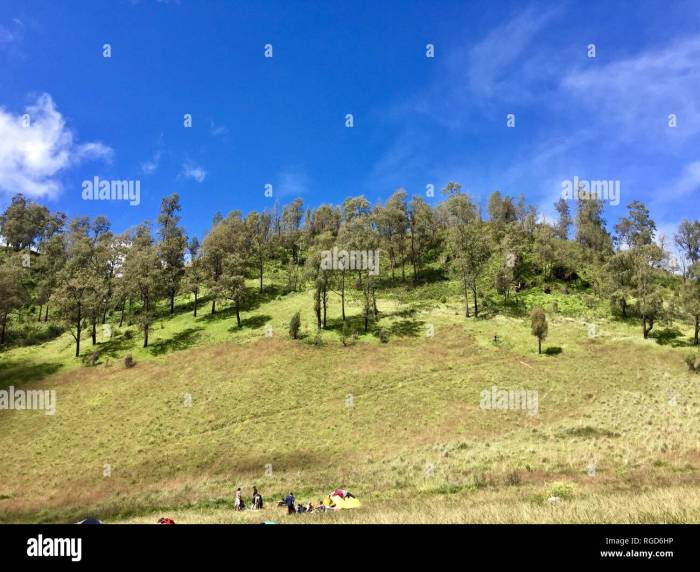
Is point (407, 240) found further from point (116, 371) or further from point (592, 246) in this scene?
point (116, 371)

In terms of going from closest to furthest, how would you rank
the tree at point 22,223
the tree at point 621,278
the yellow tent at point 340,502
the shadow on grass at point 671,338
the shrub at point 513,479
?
the yellow tent at point 340,502 → the shrub at point 513,479 → the shadow on grass at point 671,338 → the tree at point 621,278 → the tree at point 22,223

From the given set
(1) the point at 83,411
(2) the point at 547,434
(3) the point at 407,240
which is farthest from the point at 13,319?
(2) the point at 547,434

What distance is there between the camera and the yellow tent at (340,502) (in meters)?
23.2

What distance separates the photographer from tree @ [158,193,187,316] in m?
94.6

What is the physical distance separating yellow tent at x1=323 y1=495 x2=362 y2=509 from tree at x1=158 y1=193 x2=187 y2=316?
75.1m

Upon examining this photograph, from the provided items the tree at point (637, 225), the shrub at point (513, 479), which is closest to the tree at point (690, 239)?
the tree at point (637, 225)

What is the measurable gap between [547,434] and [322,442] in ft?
72.2

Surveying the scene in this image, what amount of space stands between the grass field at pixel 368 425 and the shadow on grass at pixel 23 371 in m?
0.40

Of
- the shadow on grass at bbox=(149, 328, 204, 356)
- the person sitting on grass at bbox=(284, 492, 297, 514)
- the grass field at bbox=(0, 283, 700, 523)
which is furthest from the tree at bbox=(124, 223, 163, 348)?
the person sitting on grass at bbox=(284, 492, 297, 514)

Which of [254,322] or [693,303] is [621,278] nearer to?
[693,303]

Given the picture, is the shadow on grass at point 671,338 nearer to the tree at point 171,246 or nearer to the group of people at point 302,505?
the group of people at point 302,505

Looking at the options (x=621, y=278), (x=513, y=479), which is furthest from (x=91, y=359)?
(x=621, y=278)

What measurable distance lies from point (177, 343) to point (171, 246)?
34.2m

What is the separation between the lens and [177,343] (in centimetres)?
7419
